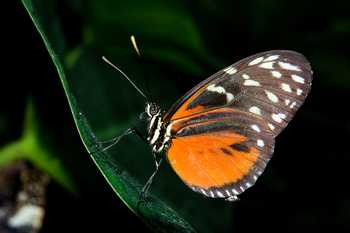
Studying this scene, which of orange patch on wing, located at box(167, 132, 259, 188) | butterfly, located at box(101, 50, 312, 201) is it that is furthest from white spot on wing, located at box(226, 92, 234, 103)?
orange patch on wing, located at box(167, 132, 259, 188)

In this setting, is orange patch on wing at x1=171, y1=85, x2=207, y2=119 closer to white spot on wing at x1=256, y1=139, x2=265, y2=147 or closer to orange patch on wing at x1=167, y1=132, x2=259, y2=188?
orange patch on wing at x1=167, y1=132, x2=259, y2=188

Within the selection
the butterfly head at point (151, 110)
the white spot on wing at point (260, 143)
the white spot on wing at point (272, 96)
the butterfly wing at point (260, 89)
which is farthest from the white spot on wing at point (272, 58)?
the butterfly head at point (151, 110)

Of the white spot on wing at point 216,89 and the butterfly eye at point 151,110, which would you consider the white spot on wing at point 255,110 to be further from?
the butterfly eye at point 151,110

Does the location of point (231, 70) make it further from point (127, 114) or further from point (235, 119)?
point (127, 114)

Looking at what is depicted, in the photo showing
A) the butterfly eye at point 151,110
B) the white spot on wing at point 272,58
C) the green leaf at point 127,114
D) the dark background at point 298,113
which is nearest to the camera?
the green leaf at point 127,114

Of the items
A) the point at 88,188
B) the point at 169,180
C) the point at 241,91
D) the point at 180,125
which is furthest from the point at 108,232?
the point at 241,91

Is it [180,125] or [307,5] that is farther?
[307,5]

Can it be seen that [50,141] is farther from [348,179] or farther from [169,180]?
[348,179]
